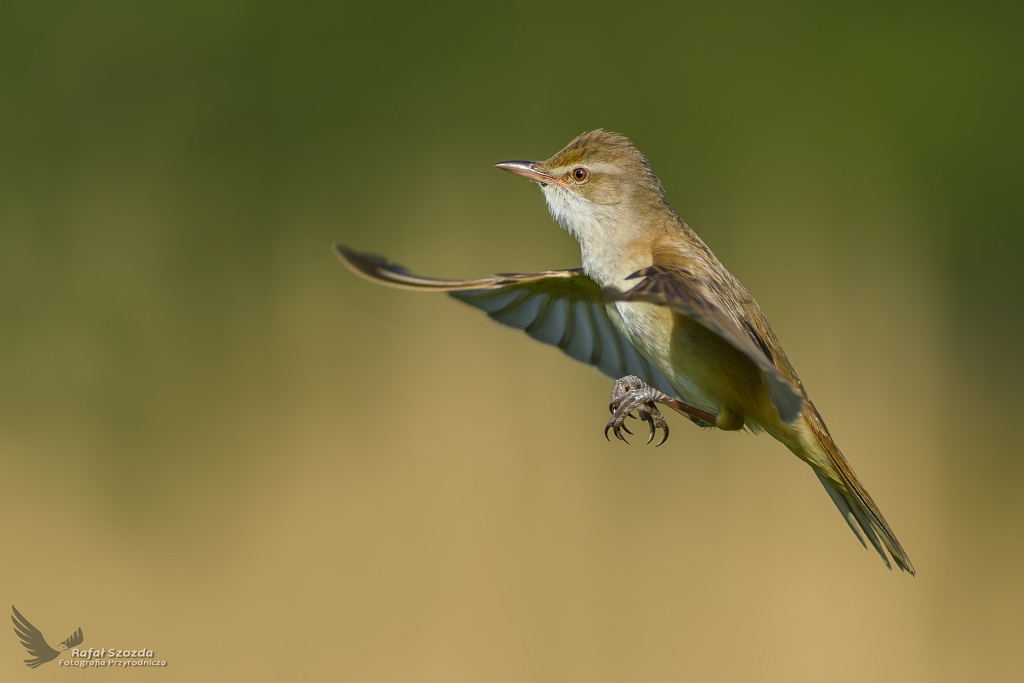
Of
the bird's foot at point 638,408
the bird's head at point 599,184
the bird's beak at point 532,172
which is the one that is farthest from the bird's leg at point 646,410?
the bird's beak at point 532,172

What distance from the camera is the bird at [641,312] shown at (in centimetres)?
255

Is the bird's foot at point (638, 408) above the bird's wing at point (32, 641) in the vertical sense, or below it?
above

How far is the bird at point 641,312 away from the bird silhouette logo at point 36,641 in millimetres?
2543

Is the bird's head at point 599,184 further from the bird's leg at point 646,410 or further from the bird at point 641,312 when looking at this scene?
the bird's leg at point 646,410

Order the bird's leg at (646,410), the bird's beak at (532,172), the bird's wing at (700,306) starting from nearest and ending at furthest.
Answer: the bird's wing at (700,306), the bird's leg at (646,410), the bird's beak at (532,172)

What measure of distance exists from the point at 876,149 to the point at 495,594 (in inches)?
128

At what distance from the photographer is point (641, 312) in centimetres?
257

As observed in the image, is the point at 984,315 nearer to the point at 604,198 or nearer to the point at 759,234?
the point at 759,234

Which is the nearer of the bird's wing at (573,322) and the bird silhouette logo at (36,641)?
the bird's wing at (573,322)

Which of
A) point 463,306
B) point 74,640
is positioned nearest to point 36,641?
point 74,640

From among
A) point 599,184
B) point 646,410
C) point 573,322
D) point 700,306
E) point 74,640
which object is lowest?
point 74,640

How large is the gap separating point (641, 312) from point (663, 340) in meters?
0.09

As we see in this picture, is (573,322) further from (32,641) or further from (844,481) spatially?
(32,641)

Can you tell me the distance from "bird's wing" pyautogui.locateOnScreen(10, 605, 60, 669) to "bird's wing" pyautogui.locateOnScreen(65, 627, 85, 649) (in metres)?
0.09
